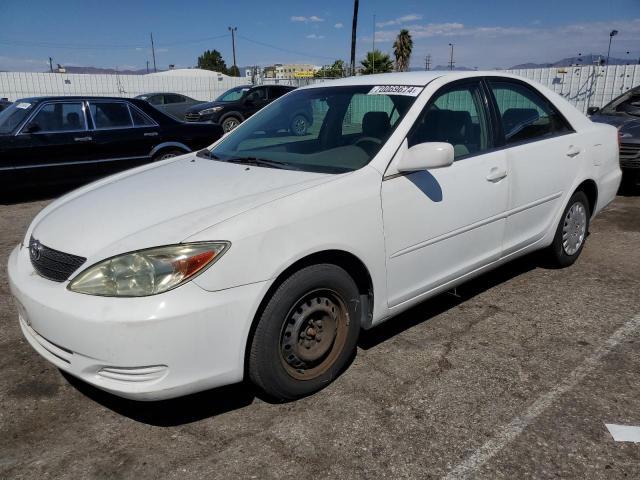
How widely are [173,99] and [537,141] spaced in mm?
18211

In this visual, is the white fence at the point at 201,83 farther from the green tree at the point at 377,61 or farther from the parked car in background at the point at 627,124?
the green tree at the point at 377,61

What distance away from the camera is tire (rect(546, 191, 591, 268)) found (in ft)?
13.9

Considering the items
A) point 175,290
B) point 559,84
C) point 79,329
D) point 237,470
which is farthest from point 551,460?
point 559,84

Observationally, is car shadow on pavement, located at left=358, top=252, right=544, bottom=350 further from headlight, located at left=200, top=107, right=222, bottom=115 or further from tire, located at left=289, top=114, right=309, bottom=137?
headlight, located at left=200, top=107, right=222, bottom=115

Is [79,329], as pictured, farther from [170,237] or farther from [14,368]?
[14,368]

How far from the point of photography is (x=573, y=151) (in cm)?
407

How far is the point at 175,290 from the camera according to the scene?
2158mm

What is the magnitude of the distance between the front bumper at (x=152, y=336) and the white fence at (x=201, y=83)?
38.7 feet

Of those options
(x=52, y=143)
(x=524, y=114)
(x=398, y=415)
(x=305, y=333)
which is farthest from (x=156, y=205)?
(x=52, y=143)

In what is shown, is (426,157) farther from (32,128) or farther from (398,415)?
(32,128)

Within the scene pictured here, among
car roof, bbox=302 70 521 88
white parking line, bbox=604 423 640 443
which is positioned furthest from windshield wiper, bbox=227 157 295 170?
white parking line, bbox=604 423 640 443

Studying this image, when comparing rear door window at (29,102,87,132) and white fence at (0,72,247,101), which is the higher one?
white fence at (0,72,247,101)

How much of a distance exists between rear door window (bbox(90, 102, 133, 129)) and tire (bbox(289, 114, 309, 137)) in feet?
15.6

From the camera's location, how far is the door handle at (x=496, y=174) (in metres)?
3.34
